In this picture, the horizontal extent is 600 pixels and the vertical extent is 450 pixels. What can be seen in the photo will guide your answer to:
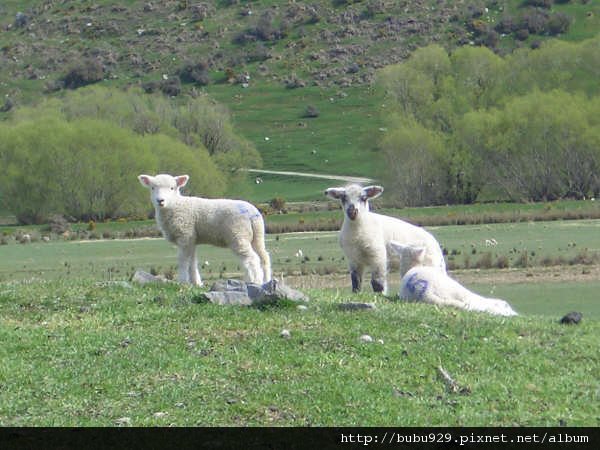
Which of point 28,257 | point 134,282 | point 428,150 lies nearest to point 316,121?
point 428,150

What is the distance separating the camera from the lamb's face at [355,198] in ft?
63.6

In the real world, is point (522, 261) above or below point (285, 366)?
below

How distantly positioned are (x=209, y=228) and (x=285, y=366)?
272 inches

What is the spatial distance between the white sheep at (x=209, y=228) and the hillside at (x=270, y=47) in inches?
4021

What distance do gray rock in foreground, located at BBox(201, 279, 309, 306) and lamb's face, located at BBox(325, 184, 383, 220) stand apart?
349cm

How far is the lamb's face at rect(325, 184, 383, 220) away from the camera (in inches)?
763

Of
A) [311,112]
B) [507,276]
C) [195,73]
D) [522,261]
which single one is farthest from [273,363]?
[195,73]

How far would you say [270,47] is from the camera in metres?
154

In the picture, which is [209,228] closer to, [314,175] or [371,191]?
[371,191]

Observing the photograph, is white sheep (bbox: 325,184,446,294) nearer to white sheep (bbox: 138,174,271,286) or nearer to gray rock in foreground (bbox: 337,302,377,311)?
white sheep (bbox: 138,174,271,286)
